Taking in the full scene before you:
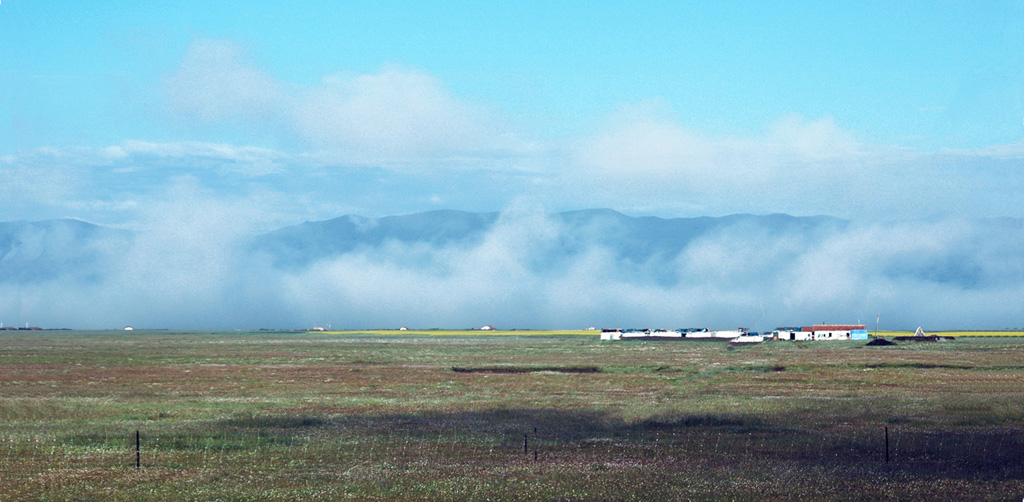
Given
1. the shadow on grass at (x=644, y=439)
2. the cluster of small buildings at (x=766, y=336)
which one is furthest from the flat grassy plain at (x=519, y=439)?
the cluster of small buildings at (x=766, y=336)

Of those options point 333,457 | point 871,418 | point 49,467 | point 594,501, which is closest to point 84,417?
Answer: point 49,467

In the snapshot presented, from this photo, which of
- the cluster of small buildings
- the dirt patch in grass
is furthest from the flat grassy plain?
the cluster of small buildings

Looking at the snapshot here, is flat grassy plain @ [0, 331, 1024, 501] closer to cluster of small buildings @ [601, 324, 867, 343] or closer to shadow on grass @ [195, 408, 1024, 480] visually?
shadow on grass @ [195, 408, 1024, 480]

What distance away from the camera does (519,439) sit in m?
30.5

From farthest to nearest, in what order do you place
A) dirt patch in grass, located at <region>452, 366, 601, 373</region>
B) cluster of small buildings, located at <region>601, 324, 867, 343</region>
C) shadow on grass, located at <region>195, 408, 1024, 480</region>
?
cluster of small buildings, located at <region>601, 324, 867, 343</region>
dirt patch in grass, located at <region>452, 366, 601, 373</region>
shadow on grass, located at <region>195, 408, 1024, 480</region>

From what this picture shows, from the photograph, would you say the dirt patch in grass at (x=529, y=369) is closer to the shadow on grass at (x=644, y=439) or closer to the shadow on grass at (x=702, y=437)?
the shadow on grass at (x=702, y=437)

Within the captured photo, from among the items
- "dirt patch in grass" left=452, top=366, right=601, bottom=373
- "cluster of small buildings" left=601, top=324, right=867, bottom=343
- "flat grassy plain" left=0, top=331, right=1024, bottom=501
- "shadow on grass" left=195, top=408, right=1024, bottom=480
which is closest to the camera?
→ "flat grassy plain" left=0, top=331, right=1024, bottom=501

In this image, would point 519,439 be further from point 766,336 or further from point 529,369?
point 766,336

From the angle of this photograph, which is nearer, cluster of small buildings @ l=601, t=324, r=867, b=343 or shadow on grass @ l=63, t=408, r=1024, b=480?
shadow on grass @ l=63, t=408, r=1024, b=480

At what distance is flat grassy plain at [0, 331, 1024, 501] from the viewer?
861 inches

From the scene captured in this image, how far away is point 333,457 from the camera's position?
26844 mm

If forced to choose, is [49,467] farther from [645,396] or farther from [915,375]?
[915,375]

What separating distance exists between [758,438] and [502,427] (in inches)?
383

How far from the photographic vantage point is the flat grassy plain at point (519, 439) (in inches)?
861
